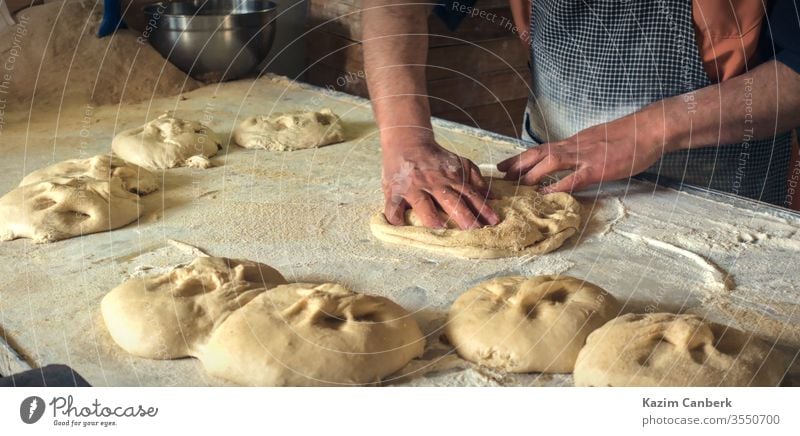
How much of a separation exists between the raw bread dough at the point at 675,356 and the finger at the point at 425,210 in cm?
65

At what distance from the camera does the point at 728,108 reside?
2.30 metres

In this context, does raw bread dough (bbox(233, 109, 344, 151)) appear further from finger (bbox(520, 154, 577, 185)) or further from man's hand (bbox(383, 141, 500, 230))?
finger (bbox(520, 154, 577, 185))

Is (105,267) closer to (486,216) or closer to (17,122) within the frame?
(486,216)

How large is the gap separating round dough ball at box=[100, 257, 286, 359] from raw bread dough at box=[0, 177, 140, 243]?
18.3 inches

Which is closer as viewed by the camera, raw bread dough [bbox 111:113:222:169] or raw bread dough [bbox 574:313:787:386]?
raw bread dough [bbox 574:313:787:386]

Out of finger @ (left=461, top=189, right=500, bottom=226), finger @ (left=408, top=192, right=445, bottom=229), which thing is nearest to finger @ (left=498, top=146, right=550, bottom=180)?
finger @ (left=461, top=189, right=500, bottom=226)

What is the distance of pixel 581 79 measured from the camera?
2.61 metres

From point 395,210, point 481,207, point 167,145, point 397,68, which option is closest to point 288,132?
point 167,145

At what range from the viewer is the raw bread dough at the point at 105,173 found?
2367mm

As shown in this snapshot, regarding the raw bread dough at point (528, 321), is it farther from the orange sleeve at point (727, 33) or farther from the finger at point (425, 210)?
the orange sleeve at point (727, 33)

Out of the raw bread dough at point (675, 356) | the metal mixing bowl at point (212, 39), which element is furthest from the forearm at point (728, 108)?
the metal mixing bowl at point (212, 39)

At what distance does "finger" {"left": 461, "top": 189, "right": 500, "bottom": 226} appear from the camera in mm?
2123

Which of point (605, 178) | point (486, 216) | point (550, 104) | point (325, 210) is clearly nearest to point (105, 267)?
point (325, 210)

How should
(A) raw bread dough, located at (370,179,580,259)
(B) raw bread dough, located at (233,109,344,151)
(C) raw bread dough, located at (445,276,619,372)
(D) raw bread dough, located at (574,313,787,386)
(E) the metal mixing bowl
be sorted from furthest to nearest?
(E) the metal mixing bowl, (B) raw bread dough, located at (233,109,344,151), (A) raw bread dough, located at (370,179,580,259), (C) raw bread dough, located at (445,276,619,372), (D) raw bread dough, located at (574,313,787,386)
